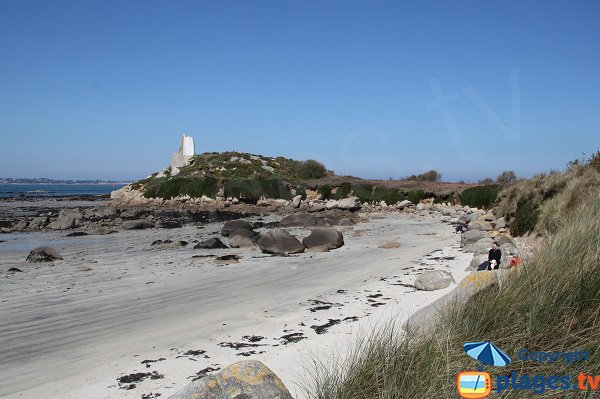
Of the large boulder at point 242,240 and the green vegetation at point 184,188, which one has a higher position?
the green vegetation at point 184,188

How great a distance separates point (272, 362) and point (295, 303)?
11.5ft

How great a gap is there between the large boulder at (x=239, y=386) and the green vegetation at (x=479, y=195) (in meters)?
35.5

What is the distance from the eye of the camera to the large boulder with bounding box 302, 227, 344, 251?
18156 mm

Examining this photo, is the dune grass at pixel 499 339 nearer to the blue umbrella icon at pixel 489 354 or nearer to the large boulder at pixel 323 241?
the blue umbrella icon at pixel 489 354

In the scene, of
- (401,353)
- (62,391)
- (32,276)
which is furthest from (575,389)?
(32,276)

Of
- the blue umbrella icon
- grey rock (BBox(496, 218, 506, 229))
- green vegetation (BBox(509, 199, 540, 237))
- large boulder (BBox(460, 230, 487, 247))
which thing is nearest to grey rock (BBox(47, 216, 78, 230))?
large boulder (BBox(460, 230, 487, 247))

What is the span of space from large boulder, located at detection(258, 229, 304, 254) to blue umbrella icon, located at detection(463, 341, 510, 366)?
1419 centimetres

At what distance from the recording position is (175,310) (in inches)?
375

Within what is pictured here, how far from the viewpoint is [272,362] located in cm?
641

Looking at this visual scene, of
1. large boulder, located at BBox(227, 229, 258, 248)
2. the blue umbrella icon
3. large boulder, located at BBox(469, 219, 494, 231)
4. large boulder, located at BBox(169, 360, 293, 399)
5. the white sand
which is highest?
the blue umbrella icon

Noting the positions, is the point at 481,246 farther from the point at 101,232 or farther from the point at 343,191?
the point at 343,191

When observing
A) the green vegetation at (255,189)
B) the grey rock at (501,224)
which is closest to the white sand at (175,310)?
the grey rock at (501,224)

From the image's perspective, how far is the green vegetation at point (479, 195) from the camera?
1480 inches

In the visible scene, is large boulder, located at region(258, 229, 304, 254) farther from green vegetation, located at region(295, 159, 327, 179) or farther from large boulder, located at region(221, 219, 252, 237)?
green vegetation, located at region(295, 159, 327, 179)
